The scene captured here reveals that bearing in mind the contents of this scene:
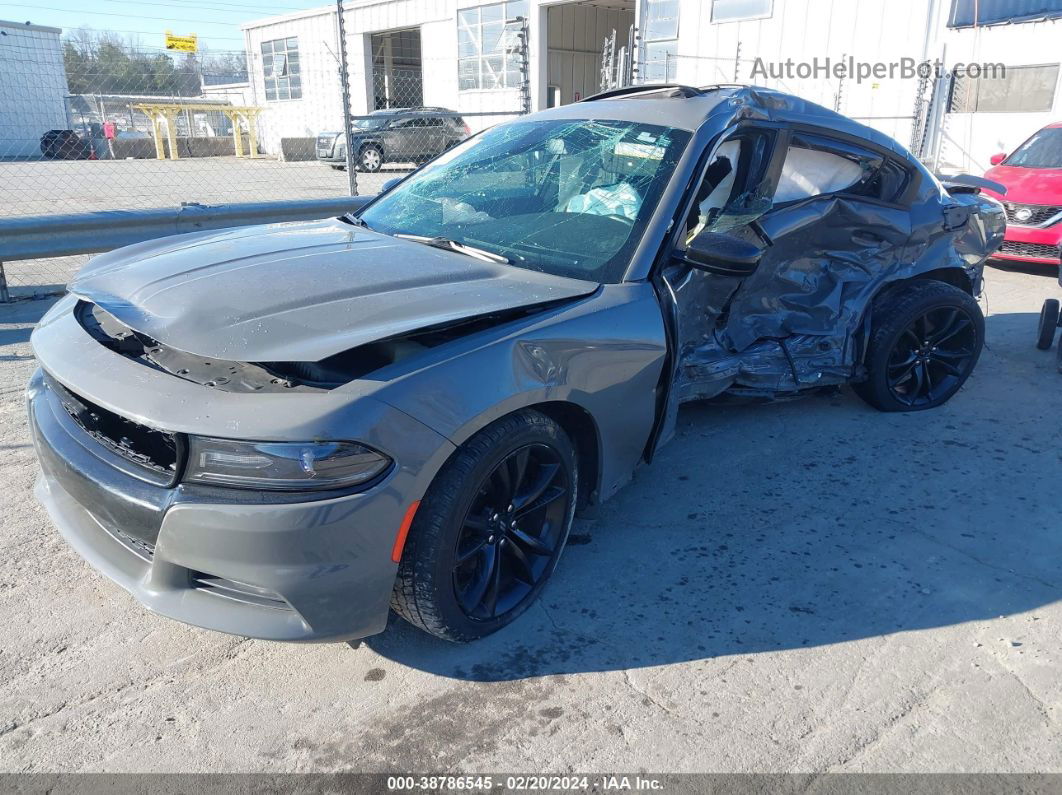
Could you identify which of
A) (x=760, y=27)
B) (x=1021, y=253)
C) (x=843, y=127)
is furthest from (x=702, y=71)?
(x=843, y=127)

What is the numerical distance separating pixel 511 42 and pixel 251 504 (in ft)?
83.3

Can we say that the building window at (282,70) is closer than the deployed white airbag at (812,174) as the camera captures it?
No

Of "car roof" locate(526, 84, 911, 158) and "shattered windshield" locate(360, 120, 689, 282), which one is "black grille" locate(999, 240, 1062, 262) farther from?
"shattered windshield" locate(360, 120, 689, 282)

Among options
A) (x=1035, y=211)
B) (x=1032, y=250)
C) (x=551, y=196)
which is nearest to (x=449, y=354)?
(x=551, y=196)

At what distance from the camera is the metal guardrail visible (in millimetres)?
6117

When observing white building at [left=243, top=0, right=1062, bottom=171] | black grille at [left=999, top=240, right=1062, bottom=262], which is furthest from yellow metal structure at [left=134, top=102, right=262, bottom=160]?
black grille at [left=999, top=240, right=1062, bottom=262]

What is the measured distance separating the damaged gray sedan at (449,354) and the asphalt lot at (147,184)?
20.1ft

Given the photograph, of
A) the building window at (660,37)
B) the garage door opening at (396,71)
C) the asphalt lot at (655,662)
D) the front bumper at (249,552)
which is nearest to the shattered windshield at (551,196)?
the asphalt lot at (655,662)

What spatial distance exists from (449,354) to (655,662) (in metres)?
1.24

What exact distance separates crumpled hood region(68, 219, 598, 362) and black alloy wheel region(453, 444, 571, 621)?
557 mm

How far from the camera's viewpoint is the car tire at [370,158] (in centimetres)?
2066

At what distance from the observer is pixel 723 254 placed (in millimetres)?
3094

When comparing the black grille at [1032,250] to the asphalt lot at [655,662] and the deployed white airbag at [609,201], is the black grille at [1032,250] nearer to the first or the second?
the asphalt lot at [655,662]

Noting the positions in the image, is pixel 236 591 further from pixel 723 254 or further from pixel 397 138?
pixel 397 138
